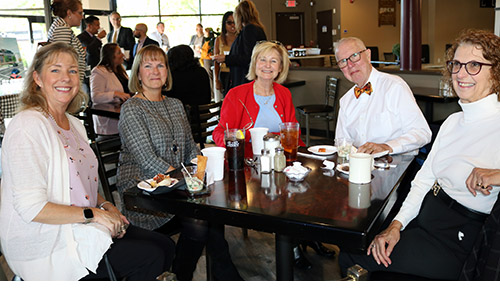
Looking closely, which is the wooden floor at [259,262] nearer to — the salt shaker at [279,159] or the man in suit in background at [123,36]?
the salt shaker at [279,159]

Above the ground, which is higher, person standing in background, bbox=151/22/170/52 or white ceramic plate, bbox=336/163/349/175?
person standing in background, bbox=151/22/170/52

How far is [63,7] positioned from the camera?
443 centimetres

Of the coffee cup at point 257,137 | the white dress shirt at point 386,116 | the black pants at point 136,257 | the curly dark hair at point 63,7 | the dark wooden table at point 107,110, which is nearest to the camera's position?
the black pants at point 136,257

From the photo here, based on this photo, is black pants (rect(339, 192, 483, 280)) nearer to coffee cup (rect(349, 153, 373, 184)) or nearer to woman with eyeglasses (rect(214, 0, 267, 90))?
coffee cup (rect(349, 153, 373, 184))

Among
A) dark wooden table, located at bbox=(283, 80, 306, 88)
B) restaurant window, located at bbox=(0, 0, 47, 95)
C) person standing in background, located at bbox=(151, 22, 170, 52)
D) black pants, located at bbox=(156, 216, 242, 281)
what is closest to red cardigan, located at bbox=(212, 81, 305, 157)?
black pants, located at bbox=(156, 216, 242, 281)

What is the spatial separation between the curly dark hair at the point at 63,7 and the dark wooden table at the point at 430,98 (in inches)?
133

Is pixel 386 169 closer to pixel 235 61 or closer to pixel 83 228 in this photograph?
pixel 83 228

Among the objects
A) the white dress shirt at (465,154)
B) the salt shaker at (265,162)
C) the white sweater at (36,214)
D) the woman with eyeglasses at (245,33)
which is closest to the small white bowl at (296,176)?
the salt shaker at (265,162)

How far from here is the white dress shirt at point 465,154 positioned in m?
1.59

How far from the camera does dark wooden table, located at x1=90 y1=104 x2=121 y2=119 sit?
12.5 feet

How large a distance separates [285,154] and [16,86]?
458 centimetres

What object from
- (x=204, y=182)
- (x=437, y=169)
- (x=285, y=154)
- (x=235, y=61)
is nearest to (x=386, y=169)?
(x=437, y=169)

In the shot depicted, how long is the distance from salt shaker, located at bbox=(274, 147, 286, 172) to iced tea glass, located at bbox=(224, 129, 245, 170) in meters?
0.15

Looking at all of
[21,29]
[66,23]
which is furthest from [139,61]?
[21,29]
